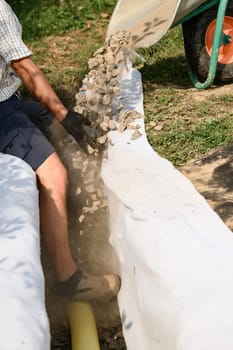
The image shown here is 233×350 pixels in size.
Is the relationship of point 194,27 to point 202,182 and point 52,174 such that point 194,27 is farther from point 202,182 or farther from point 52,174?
point 52,174

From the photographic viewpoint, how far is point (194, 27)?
4543mm

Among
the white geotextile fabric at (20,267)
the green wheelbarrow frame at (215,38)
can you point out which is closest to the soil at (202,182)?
the white geotextile fabric at (20,267)

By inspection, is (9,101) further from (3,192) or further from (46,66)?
(46,66)

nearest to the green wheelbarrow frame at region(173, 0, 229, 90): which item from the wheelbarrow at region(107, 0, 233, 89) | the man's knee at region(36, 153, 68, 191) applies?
the wheelbarrow at region(107, 0, 233, 89)

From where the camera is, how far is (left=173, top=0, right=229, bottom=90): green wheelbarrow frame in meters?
4.21

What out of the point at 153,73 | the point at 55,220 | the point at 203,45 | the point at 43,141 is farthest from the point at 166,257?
the point at 153,73

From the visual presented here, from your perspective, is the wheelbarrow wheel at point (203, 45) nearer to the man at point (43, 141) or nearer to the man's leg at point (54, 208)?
Result: the man at point (43, 141)

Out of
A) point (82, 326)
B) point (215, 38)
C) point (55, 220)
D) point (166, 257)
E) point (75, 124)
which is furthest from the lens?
point (215, 38)

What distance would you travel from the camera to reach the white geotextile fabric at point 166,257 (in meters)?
1.94

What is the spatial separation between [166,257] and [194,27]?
2658mm

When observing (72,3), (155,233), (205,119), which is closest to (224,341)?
(155,233)

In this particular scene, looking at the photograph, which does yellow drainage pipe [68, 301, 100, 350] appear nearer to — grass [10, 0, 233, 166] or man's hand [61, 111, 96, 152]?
man's hand [61, 111, 96, 152]

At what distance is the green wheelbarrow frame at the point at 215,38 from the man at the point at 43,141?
1.50 metres

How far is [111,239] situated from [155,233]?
0.47 meters
